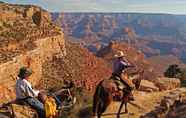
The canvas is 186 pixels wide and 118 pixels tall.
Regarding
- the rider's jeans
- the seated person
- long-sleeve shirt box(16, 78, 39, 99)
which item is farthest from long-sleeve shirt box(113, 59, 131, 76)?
long-sleeve shirt box(16, 78, 39, 99)

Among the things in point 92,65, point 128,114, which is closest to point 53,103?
point 128,114

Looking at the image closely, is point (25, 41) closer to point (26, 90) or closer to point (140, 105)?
point (140, 105)

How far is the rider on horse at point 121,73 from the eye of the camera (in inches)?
772

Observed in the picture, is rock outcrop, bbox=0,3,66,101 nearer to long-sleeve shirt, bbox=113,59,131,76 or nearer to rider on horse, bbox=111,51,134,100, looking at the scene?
rider on horse, bbox=111,51,134,100

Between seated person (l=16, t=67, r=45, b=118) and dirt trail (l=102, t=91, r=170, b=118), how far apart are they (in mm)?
7166

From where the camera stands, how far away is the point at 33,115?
1600 cm

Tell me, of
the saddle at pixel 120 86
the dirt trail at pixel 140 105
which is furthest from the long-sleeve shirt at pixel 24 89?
the dirt trail at pixel 140 105

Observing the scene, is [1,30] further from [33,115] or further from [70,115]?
[33,115]

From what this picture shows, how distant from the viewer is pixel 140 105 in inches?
953

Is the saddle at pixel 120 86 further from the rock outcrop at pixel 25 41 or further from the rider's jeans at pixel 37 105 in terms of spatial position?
the rock outcrop at pixel 25 41

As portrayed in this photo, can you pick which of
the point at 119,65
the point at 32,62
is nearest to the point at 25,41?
the point at 32,62

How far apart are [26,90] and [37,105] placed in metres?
0.82

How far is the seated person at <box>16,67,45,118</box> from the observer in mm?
15031

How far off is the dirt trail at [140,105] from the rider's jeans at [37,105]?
260 inches
